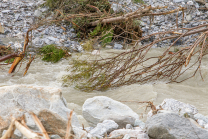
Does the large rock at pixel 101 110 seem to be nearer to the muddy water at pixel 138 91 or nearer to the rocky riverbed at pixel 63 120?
the rocky riverbed at pixel 63 120

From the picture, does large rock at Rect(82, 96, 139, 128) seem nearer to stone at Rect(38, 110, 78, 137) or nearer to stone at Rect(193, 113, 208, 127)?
stone at Rect(193, 113, 208, 127)

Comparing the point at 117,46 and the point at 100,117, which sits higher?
the point at 100,117

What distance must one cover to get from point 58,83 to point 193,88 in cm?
225

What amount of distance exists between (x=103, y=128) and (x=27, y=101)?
628 mm

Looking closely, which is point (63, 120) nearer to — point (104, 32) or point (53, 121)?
point (53, 121)

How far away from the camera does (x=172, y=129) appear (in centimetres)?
158

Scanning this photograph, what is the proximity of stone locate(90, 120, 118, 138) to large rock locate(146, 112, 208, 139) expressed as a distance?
34 cm

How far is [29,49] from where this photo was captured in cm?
578

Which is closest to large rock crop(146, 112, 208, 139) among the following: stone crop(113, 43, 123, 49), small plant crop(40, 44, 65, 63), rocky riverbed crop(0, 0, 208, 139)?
rocky riverbed crop(0, 0, 208, 139)

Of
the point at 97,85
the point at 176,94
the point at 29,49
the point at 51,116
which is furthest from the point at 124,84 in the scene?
the point at 29,49

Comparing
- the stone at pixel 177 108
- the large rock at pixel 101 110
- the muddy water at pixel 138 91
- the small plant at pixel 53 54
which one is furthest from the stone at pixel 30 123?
the small plant at pixel 53 54

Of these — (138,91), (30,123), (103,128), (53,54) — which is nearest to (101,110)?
(103,128)

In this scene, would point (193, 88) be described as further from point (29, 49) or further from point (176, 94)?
point (29, 49)

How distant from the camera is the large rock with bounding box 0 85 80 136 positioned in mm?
1529
